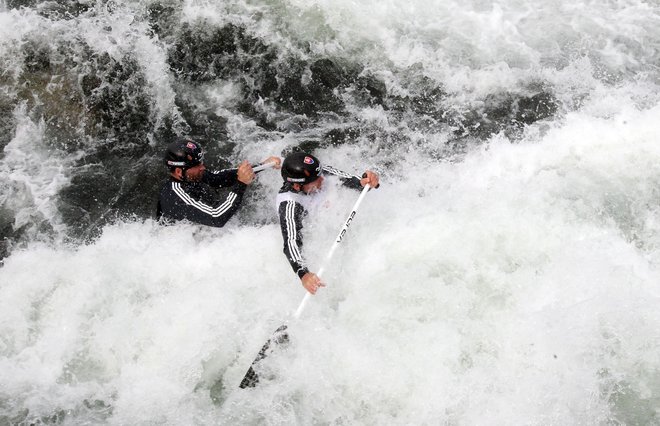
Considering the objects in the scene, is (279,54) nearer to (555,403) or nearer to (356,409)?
(356,409)

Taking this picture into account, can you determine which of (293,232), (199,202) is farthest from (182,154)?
(293,232)

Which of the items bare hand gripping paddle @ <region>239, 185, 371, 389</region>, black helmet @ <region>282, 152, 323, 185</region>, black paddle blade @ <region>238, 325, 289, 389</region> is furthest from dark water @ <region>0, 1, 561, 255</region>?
black paddle blade @ <region>238, 325, 289, 389</region>

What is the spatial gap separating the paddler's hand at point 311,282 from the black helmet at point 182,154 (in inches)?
83.7

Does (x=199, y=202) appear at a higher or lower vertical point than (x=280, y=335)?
higher

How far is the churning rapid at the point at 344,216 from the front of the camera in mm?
5438

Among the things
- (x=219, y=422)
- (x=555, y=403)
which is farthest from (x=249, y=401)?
(x=555, y=403)

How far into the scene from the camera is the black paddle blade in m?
5.57

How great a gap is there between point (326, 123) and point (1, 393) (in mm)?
5144

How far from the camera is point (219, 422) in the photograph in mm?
5371

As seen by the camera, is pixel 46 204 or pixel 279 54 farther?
pixel 279 54

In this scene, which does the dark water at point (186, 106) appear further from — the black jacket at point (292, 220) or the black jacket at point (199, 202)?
the black jacket at point (292, 220)

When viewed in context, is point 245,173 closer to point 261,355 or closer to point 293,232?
point 293,232

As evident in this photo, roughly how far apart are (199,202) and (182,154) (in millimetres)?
609

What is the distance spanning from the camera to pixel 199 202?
6.78 metres
